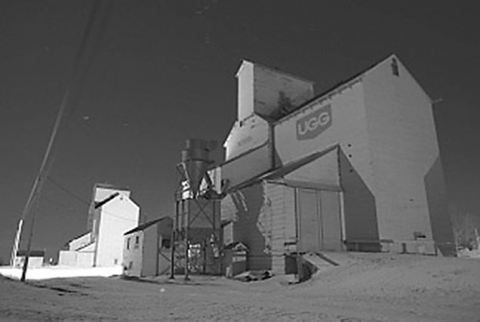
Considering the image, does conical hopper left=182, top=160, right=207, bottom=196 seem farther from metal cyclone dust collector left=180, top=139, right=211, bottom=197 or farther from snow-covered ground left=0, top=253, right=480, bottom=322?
snow-covered ground left=0, top=253, right=480, bottom=322

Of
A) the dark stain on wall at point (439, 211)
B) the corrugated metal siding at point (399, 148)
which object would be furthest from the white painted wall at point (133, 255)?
the dark stain on wall at point (439, 211)

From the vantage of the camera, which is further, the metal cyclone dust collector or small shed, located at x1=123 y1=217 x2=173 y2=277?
small shed, located at x1=123 y1=217 x2=173 y2=277

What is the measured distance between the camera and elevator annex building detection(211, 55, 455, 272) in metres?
20.9

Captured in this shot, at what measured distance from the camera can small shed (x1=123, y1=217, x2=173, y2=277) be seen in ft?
99.9

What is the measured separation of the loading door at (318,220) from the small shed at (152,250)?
14383mm

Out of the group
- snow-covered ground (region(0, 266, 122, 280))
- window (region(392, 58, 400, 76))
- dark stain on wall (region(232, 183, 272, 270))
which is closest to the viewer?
snow-covered ground (region(0, 266, 122, 280))

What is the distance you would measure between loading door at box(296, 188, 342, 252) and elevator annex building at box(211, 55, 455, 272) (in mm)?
56

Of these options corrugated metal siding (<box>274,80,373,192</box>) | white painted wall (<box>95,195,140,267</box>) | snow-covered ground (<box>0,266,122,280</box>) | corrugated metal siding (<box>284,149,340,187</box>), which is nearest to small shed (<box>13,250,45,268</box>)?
white painted wall (<box>95,195,140,267</box>)

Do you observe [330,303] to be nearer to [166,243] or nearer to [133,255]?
[166,243]

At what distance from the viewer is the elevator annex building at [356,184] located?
20.9 meters

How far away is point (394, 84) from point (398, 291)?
1641 centimetres

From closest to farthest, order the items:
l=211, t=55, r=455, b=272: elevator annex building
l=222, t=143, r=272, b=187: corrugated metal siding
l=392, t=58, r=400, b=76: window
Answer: l=211, t=55, r=455, b=272: elevator annex building
l=392, t=58, r=400, b=76: window
l=222, t=143, r=272, b=187: corrugated metal siding

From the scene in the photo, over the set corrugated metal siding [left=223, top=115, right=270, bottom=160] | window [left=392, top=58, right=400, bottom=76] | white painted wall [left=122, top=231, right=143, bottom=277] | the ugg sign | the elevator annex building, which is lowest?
white painted wall [left=122, top=231, right=143, bottom=277]

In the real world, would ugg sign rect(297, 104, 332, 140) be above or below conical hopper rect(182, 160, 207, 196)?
above
